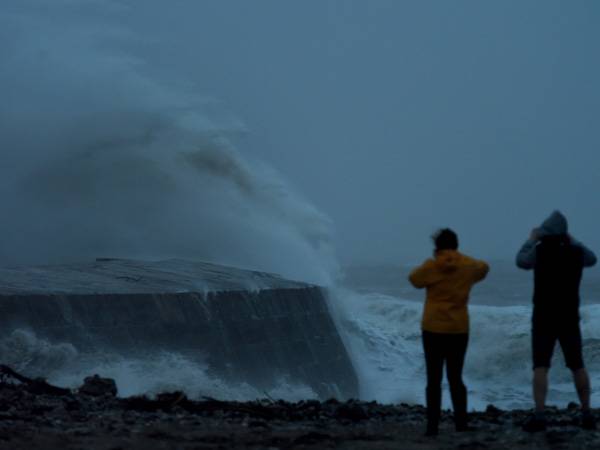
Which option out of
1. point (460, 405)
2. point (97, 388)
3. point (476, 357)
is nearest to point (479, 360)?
point (476, 357)

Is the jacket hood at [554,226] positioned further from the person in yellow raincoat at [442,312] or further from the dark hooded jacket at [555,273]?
the person in yellow raincoat at [442,312]

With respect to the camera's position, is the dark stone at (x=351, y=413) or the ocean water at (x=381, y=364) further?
the ocean water at (x=381, y=364)

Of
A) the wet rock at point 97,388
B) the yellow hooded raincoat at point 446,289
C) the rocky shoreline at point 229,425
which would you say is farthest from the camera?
the wet rock at point 97,388

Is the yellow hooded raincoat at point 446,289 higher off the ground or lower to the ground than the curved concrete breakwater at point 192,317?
lower

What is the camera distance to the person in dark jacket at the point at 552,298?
262 inches

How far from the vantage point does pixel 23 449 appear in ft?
18.8

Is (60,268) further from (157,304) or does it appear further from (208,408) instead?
(208,408)

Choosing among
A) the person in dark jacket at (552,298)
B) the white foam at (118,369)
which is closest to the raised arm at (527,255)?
the person in dark jacket at (552,298)

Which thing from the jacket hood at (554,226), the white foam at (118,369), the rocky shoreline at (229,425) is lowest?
the rocky shoreline at (229,425)

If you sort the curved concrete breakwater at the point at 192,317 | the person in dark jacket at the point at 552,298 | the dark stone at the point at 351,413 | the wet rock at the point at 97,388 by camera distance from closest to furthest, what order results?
the person in dark jacket at the point at 552,298 → the dark stone at the point at 351,413 → the wet rock at the point at 97,388 → the curved concrete breakwater at the point at 192,317

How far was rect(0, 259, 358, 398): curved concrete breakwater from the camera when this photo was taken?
36.1 feet

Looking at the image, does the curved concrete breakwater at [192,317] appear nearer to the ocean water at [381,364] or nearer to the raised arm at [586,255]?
the ocean water at [381,364]

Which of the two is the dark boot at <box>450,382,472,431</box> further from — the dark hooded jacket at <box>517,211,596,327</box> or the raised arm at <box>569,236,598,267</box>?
the raised arm at <box>569,236,598,267</box>

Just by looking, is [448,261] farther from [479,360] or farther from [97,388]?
[479,360]
